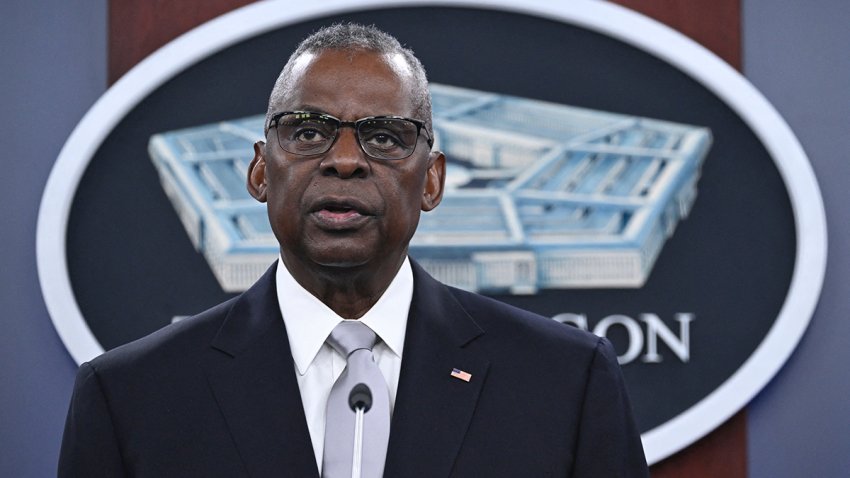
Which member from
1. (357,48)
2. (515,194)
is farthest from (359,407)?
(515,194)

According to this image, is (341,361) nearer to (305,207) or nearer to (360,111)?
(305,207)

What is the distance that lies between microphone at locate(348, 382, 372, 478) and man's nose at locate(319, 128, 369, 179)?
0.25 meters

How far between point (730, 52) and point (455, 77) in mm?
665

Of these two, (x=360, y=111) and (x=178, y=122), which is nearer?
(x=360, y=111)

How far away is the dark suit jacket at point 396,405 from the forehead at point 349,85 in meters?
0.26

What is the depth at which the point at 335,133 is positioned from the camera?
119 centimetres

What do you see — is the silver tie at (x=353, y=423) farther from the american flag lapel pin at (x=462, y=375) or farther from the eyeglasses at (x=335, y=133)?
the eyeglasses at (x=335, y=133)

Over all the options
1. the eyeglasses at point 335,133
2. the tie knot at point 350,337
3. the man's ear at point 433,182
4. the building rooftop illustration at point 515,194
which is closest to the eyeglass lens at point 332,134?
the eyeglasses at point 335,133

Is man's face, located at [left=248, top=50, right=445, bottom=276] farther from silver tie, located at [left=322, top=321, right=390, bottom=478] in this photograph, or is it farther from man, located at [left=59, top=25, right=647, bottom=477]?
silver tie, located at [left=322, top=321, right=390, bottom=478]

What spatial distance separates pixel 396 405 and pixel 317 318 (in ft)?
0.51

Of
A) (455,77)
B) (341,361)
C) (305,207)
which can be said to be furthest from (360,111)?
(455,77)

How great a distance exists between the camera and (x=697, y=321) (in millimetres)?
2326

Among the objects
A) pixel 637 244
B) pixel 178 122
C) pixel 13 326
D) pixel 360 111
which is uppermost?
pixel 360 111

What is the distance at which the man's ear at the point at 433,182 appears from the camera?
52.5 inches
